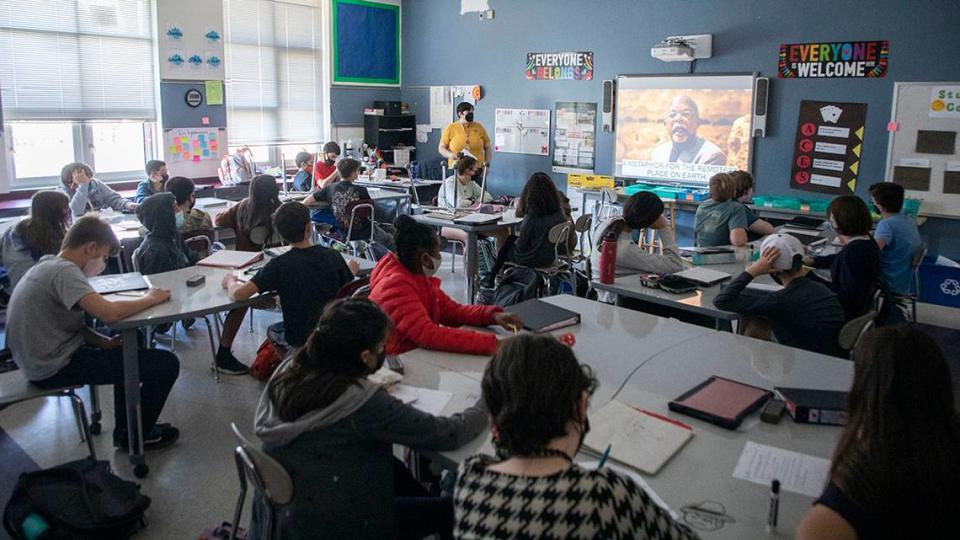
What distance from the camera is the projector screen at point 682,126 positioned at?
7.59 metres

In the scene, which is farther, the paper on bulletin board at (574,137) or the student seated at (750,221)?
the paper on bulletin board at (574,137)

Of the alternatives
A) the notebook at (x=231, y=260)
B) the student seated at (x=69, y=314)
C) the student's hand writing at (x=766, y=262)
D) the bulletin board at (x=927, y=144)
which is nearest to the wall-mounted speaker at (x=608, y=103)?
the bulletin board at (x=927, y=144)

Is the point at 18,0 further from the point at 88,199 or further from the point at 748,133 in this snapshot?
the point at 748,133

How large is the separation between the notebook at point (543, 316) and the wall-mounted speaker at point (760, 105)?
15.9 feet

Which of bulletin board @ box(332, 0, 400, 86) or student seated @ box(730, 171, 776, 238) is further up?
bulletin board @ box(332, 0, 400, 86)

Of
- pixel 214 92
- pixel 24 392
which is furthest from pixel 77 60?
pixel 24 392

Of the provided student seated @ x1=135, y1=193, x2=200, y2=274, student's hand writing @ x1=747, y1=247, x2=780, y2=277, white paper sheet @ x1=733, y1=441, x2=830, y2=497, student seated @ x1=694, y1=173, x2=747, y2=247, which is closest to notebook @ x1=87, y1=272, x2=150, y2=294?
student seated @ x1=135, y1=193, x2=200, y2=274

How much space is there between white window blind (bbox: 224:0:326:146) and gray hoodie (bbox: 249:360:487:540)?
308 inches

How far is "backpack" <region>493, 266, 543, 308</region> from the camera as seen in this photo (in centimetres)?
484

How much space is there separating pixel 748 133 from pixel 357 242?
390 cm

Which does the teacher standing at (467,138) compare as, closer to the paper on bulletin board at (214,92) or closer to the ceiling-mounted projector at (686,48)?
the ceiling-mounted projector at (686,48)

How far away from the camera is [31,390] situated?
3246 mm

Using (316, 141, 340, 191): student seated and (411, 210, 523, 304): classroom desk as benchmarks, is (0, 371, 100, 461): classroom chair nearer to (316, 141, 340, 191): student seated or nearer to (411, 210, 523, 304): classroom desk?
(411, 210, 523, 304): classroom desk

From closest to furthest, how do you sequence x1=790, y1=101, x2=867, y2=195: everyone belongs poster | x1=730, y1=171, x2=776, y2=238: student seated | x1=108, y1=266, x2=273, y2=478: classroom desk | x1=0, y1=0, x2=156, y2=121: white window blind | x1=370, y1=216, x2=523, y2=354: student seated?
1. x1=370, y1=216, x2=523, y2=354: student seated
2. x1=108, y1=266, x2=273, y2=478: classroom desk
3. x1=730, y1=171, x2=776, y2=238: student seated
4. x1=790, y1=101, x2=867, y2=195: everyone belongs poster
5. x1=0, y1=0, x2=156, y2=121: white window blind
